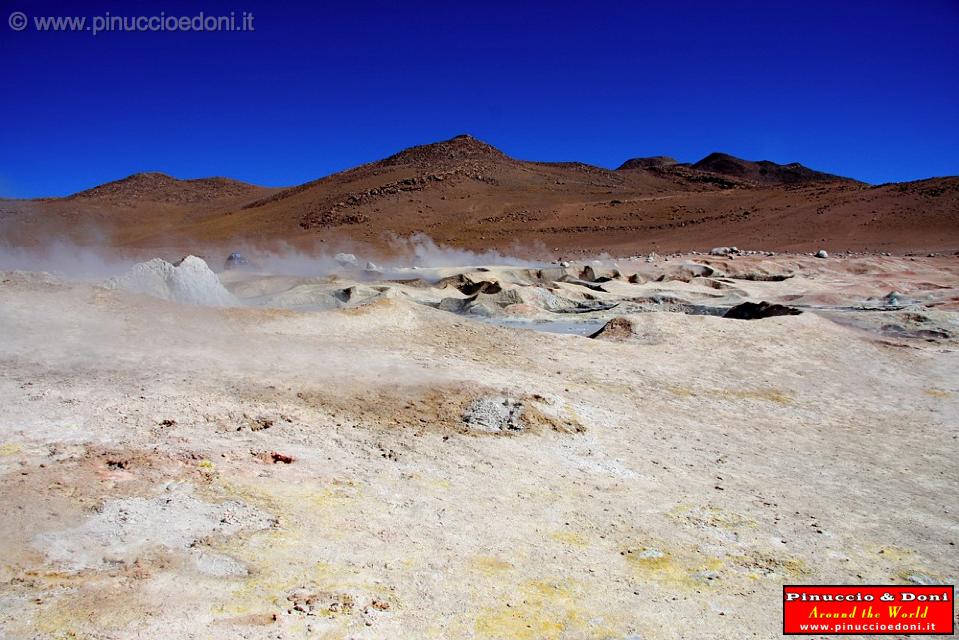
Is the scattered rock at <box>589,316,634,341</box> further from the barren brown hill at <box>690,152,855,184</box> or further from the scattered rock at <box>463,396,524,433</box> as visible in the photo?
the barren brown hill at <box>690,152,855,184</box>

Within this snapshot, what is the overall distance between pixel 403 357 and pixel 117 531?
17.8ft

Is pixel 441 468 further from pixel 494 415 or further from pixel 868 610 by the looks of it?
pixel 868 610

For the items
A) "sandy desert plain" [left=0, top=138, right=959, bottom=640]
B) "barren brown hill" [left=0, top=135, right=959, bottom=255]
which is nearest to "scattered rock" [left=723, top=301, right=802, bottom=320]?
"sandy desert plain" [left=0, top=138, right=959, bottom=640]

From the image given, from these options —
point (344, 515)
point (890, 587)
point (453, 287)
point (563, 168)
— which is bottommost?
point (890, 587)

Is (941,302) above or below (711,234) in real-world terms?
below

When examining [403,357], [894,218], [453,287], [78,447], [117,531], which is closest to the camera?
[117,531]

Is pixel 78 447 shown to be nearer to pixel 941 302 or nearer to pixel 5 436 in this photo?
pixel 5 436

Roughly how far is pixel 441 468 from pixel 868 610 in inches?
129

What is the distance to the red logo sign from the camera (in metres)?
3.93

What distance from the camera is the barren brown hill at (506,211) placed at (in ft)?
159

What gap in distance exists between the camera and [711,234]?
50.6 m

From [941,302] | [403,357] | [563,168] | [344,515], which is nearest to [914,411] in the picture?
[403,357]

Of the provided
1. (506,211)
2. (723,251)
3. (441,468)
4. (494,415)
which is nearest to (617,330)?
(494,415)

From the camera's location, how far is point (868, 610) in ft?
13.6
